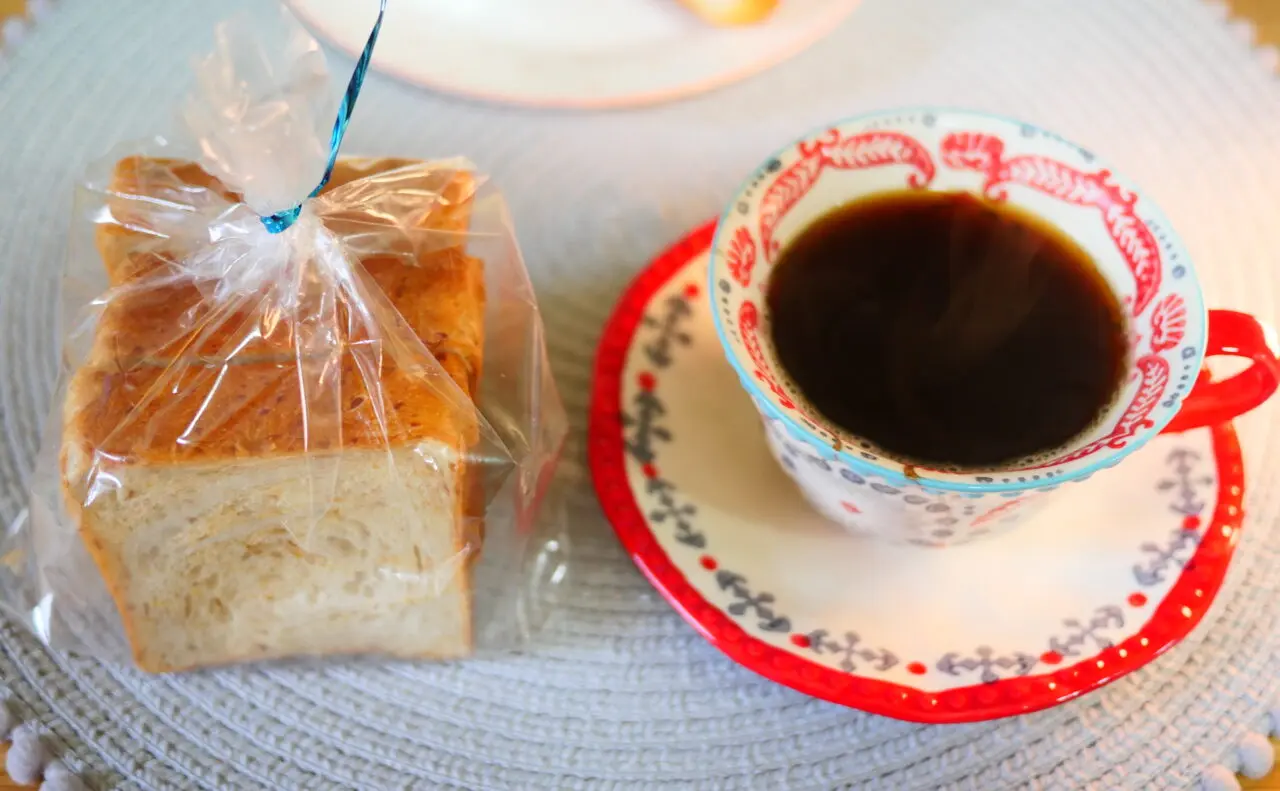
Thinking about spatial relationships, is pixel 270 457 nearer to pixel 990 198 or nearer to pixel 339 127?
pixel 339 127

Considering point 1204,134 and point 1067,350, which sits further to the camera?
point 1204,134

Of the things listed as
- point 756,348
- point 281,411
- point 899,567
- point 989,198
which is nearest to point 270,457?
point 281,411

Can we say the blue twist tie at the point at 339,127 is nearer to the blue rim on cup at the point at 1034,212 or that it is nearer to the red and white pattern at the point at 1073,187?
the blue rim on cup at the point at 1034,212

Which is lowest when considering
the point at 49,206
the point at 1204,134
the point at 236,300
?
the point at 49,206

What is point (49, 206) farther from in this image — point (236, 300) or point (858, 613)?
point (858, 613)

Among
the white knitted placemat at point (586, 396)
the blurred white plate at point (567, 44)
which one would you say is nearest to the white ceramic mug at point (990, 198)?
the white knitted placemat at point (586, 396)

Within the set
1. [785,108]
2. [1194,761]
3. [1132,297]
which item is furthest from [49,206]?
[1194,761]

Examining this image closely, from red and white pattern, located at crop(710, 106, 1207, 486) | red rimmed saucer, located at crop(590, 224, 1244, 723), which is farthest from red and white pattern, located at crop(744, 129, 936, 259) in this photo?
red rimmed saucer, located at crop(590, 224, 1244, 723)

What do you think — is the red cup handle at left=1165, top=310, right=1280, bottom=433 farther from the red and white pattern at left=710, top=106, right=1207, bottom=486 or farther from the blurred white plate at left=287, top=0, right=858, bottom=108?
the blurred white plate at left=287, top=0, right=858, bottom=108
